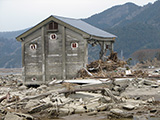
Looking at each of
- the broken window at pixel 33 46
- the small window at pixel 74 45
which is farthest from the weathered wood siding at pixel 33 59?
the small window at pixel 74 45

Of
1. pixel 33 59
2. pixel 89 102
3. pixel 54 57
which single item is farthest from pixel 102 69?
pixel 89 102

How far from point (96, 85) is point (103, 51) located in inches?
439

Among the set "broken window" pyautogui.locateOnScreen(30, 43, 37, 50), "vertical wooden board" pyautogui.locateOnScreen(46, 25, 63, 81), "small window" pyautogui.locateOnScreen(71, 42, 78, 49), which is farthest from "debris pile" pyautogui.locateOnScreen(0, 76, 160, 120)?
"broken window" pyautogui.locateOnScreen(30, 43, 37, 50)

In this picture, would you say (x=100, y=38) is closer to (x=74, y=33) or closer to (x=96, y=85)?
(x=74, y=33)

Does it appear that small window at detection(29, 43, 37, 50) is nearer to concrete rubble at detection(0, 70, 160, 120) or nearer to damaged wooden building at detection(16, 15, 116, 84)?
damaged wooden building at detection(16, 15, 116, 84)

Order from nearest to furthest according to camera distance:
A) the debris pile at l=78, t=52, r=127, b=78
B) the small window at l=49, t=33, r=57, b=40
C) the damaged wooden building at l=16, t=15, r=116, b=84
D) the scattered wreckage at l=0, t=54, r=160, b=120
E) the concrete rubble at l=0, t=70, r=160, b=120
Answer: the concrete rubble at l=0, t=70, r=160, b=120 → the scattered wreckage at l=0, t=54, r=160, b=120 → the debris pile at l=78, t=52, r=127, b=78 → the damaged wooden building at l=16, t=15, r=116, b=84 → the small window at l=49, t=33, r=57, b=40

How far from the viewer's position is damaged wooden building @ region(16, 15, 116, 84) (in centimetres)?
2670

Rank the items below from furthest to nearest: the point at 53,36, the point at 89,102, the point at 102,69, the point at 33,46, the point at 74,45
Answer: the point at 33,46 < the point at 53,36 < the point at 102,69 < the point at 74,45 < the point at 89,102

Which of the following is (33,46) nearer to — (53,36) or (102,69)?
(53,36)

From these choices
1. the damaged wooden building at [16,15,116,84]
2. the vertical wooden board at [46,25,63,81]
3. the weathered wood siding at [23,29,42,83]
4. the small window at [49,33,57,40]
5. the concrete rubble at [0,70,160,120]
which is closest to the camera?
the concrete rubble at [0,70,160,120]

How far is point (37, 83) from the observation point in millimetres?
27812

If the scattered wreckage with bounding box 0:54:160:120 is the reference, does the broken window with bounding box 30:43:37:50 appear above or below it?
above

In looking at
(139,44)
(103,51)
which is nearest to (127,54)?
(139,44)

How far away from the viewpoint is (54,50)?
27.4 meters
